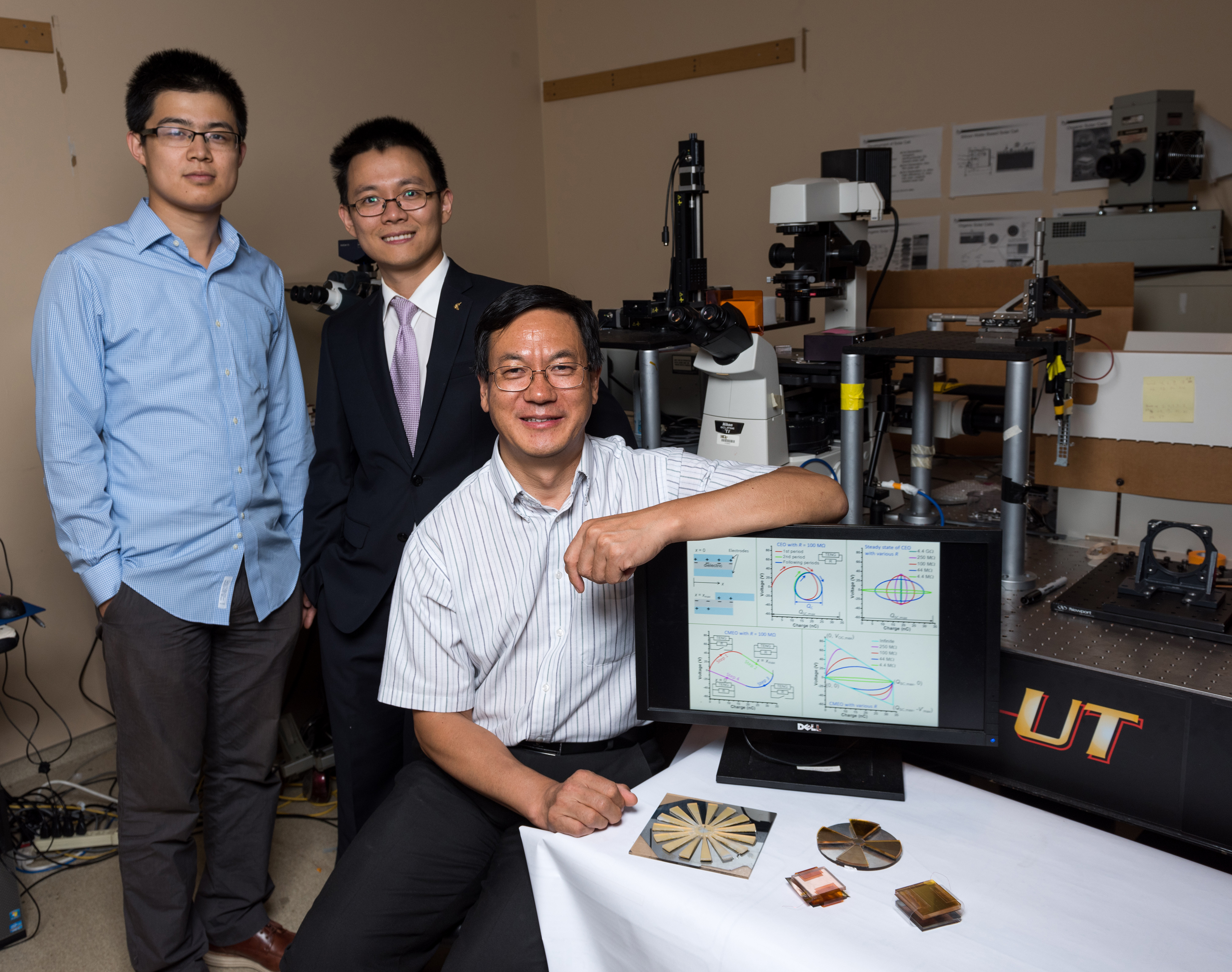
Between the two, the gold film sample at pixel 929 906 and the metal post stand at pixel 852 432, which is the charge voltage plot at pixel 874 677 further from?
the metal post stand at pixel 852 432

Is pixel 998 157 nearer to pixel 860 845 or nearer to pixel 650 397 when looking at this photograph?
pixel 650 397

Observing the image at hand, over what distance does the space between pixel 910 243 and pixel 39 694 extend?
3389mm

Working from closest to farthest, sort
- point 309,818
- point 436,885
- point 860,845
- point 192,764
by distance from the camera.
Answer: point 860,845 < point 436,885 < point 192,764 < point 309,818

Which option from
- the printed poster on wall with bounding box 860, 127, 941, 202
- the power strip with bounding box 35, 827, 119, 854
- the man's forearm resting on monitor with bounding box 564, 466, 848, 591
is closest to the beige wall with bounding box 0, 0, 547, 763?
the power strip with bounding box 35, 827, 119, 854

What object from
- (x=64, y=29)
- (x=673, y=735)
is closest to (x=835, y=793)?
(x=673, y=735)

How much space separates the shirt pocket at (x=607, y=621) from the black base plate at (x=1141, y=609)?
75 centimetres

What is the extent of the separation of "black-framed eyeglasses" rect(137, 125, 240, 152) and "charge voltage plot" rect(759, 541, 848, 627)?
4.33 feet

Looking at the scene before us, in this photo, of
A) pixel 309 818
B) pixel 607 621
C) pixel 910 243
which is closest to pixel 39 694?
pixel 309 818

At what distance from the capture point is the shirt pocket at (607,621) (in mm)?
1419

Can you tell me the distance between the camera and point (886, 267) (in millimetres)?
2662

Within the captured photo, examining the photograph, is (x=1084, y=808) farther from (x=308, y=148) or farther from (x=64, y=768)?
(x=308, y=148)

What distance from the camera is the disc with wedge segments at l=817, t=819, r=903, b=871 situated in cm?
105

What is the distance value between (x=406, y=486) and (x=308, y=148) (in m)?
2.15

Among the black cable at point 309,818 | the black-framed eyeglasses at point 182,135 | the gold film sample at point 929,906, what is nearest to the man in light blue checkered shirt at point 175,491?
the black-framed eyeglasses at point 182,135
